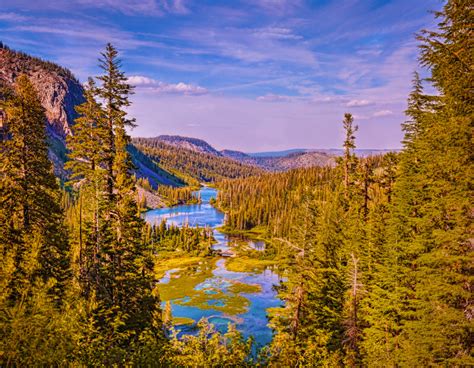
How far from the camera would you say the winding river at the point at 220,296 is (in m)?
58.3

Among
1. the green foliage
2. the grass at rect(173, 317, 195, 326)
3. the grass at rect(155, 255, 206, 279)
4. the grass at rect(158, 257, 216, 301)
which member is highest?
the green foliage

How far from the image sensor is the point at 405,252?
21.0 meters

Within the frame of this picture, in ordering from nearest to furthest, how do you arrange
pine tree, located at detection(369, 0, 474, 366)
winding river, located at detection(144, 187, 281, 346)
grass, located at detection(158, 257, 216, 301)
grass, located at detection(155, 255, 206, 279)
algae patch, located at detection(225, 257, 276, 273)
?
pine tree, located at detection(369, 0, 474, 366), winding river, located at detection(144, 187, 281, 346), grass, located at detection(158, 257, 216, 301), algae patch, located at detection(225, 257, 276, 273), grass, located at detection(155, 255, 206, 279)

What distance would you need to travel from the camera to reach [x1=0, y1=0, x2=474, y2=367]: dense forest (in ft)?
44.9

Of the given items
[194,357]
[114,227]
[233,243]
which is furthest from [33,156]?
[233,243]

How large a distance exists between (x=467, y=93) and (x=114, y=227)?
2256 centimetres

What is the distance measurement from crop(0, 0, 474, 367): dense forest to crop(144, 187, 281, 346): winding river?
25132mm

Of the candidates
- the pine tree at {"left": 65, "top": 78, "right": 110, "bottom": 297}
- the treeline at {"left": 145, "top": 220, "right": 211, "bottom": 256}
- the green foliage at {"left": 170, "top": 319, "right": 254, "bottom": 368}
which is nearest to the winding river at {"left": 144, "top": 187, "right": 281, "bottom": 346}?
A: the treeline at {"left": 145, "top": 220, "right": 211, "bottom": 256}

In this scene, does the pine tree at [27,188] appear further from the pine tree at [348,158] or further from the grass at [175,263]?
the grass at [175,263]

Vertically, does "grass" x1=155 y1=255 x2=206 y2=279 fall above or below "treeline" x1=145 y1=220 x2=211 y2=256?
below

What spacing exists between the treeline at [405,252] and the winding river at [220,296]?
71.7 ft

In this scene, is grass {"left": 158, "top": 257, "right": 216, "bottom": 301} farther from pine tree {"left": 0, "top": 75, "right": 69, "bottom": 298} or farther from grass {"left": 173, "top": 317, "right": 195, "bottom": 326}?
pine tree {"left": 0, "top": 75, "right": 69, "bottom": 298}

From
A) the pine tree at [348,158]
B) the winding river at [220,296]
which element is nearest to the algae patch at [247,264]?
the winding river at [220,296]

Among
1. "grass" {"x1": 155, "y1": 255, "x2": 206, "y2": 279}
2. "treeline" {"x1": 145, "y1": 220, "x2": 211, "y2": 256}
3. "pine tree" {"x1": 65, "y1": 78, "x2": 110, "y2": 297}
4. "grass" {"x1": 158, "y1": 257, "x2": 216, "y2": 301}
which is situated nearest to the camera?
"pine tree" {"x1": 65, "y1": 78, "x2": 110, "y2": 297}
